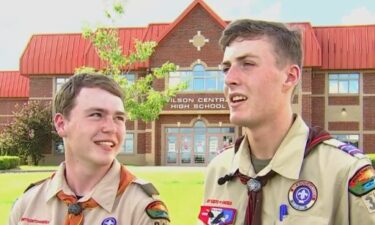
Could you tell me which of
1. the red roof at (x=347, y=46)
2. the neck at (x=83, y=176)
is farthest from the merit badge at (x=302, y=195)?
the red roof at (x=347, y=46)

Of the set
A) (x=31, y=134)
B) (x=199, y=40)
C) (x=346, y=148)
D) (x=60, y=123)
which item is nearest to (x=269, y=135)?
(x=346, y=148)

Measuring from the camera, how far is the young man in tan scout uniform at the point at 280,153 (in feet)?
8.94

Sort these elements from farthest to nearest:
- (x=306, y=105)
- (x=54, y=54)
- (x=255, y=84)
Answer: (x=54, y=54)
(x=306, y=105)
(x=255, y=84)

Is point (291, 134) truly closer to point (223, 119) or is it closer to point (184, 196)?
point (184, 196)

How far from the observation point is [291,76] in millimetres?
2848

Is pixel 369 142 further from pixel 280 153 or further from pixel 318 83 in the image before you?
pixel 280 153

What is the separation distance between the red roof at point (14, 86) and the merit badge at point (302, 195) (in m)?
38.9

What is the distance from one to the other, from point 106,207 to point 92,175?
228 millimetres

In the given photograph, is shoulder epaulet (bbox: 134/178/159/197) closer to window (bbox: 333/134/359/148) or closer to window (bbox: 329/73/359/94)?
window (bbox: 333/134/359/148)

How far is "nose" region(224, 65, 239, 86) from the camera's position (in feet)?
9.16

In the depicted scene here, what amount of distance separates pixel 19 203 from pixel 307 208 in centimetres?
171

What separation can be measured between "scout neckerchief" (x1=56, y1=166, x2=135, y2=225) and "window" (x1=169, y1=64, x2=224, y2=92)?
99.4 feet

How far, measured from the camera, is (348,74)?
34.1 metres

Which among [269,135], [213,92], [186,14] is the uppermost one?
[186,14]
